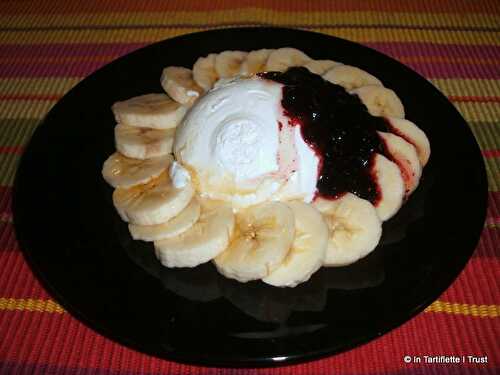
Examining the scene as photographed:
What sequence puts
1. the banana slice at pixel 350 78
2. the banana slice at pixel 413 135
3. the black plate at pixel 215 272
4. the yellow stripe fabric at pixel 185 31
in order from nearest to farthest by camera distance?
A: 1. the black plate at pixel 215 272
2. the banana slice at pixel 413 135
3. the banana slice at pixel 350 78
4. the yellow stripe fabric at pixel 185 31

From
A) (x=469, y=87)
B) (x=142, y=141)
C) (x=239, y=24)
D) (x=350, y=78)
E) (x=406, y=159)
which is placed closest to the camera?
(x=406, y=159)

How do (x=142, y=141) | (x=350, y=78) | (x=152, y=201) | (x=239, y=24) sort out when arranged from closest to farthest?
(x=152, y=201), (x=142, y=141), (x=350, y=78), (x=239, y=24)

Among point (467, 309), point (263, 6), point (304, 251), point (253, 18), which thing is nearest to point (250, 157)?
point (304, 251)

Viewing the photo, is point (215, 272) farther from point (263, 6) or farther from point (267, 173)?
point (263, 6)

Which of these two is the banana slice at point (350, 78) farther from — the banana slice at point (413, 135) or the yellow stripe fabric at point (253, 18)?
the yellow stripe fabric at point (253, 18)

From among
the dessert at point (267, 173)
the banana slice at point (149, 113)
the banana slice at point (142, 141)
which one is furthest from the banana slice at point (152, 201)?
the banana slice at point (149, 113)
